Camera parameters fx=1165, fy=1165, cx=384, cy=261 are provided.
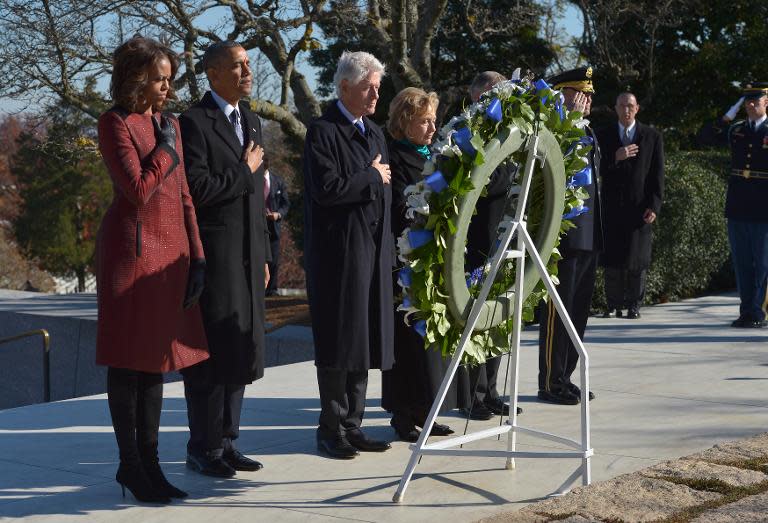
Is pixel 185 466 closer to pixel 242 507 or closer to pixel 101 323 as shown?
pixel 242 507

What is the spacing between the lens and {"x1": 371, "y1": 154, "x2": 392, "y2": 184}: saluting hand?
5609 millimetres

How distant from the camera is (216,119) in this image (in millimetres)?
5316

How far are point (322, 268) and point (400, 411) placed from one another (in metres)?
1.00

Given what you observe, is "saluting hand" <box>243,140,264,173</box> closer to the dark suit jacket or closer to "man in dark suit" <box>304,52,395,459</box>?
"man in dark suit" <box>304,52,395,459</box>

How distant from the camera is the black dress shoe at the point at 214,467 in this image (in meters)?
5.30

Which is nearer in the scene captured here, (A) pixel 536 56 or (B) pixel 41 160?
(A) pixel 536 56

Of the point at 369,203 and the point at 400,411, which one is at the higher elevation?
the point at 369,203

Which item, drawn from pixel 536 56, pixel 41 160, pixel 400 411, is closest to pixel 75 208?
pixel 41 160

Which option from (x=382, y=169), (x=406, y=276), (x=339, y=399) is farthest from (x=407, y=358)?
(x=406, y=276)

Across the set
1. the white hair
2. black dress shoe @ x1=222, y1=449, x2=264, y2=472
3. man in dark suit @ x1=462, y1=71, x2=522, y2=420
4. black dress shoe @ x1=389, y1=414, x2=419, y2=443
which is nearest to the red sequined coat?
black dress shoe @ x1=222, y1=449, x2=264, y2=472

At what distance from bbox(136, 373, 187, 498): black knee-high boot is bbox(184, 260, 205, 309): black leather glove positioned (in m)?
0.34

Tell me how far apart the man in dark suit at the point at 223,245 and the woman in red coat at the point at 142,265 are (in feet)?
0.96

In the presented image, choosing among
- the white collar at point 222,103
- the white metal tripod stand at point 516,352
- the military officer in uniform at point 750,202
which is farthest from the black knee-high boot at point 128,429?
the military officer in uniform at point 750,202

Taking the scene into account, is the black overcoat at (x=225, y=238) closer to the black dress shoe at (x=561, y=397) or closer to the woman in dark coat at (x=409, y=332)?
the woman in dark coat at (x=409, y=332)
